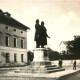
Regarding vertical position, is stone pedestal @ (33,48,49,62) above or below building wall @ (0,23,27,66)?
below

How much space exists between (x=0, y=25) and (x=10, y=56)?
5560mm

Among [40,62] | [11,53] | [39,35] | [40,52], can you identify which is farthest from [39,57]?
[11,53]

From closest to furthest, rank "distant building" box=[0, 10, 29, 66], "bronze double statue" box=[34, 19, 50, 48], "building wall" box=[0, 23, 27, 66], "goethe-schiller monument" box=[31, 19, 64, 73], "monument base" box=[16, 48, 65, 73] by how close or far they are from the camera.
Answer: "monument base" box=[16, 48, 65, 73] → "goethe-schiller monument" box=[31, 19, 64, 73] → "bronze double statue" box=[34, 19, 50, 48] → "building wall" box=[0, 23, 27, 66] → "distant building" box=[0, 10, 29, 66]

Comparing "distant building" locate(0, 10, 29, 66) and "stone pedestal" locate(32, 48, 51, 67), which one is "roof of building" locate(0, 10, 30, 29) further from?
"stone pedestal" locate(32, 48, 51, 67)

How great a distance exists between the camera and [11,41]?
124 feet

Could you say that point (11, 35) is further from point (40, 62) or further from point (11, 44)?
Result: point (40, 62)

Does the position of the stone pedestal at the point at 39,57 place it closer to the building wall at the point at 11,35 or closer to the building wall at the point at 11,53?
the building wall at the point at 11,53

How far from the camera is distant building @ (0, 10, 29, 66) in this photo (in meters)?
35.4

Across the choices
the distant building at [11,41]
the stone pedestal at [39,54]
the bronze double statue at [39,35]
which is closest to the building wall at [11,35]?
the distant building at [11,41]

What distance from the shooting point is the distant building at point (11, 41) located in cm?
3538

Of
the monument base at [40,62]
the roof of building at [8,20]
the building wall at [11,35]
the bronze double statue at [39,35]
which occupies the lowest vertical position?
the monument base at [40,62]

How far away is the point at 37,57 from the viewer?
19844 mm

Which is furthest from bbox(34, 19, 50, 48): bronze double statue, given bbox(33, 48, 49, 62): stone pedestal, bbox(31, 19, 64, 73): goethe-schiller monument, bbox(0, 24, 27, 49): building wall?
bbox(0, 24, 27, 49): building wall

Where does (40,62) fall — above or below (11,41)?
below
